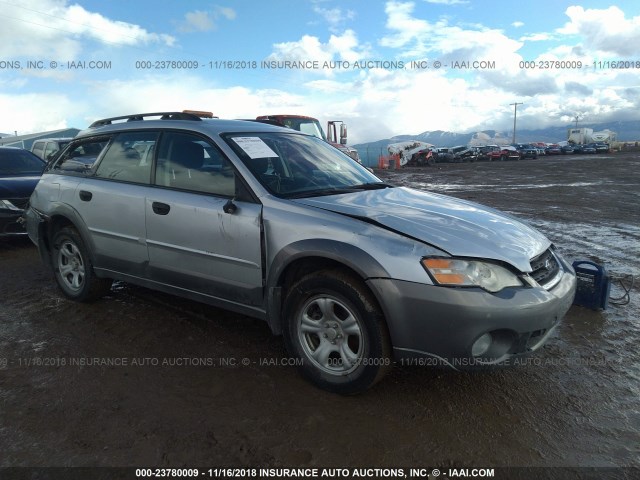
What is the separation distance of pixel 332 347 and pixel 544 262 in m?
1.46

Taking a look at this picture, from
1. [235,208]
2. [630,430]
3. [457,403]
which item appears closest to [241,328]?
[235,208]

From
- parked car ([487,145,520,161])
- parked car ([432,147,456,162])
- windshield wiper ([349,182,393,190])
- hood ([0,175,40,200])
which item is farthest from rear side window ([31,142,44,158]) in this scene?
parked car ([487,145,520,161])

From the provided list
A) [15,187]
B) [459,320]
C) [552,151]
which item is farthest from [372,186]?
[552,151]

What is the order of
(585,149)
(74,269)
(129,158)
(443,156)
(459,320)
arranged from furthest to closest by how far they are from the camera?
(585,149) < (443,156) < (74,269) < (129,158) < (459,320)

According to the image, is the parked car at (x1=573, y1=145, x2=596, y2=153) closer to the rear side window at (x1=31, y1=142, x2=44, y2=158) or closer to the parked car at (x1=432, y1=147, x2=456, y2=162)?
the parked car at (x1=432, y1=147, x2=456, y2=162)

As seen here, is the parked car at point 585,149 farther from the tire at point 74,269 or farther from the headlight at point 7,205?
the tire at point 74,269

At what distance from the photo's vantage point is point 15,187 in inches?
274

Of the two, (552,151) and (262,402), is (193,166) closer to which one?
(262,402)

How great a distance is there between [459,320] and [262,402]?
1.27 metres

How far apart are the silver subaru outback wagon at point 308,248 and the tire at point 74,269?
0.06ft

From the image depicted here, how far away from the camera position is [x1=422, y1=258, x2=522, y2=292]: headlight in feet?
8.48

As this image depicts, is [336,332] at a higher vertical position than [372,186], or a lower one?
lower

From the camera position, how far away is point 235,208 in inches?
128

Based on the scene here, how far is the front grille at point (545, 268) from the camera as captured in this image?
2852mm
